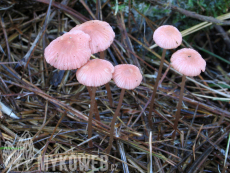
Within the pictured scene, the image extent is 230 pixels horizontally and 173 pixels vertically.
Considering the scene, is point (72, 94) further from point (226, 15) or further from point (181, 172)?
point (226, 15)

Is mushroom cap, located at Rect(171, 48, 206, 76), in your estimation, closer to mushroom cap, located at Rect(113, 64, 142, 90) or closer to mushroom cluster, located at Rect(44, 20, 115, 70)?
mushroom cap, located at Rect(113, 64, 142, 90)

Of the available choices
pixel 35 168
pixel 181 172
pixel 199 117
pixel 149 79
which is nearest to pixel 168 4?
pixel 149 79

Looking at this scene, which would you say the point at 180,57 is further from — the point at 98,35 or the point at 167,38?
the point at 98,35

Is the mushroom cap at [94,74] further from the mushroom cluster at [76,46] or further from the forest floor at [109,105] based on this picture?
the forest floor at [109,105]

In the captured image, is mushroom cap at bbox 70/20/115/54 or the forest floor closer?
mushroom cap at bbox 70/20/115/54

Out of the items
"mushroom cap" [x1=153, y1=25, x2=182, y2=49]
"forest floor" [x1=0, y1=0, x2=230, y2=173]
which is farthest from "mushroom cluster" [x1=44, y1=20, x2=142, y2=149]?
"forest floor" [x1=0, y1=0, x2=230, y2=173]

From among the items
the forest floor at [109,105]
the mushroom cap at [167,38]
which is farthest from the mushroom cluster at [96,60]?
the forest floor at [109,105]
